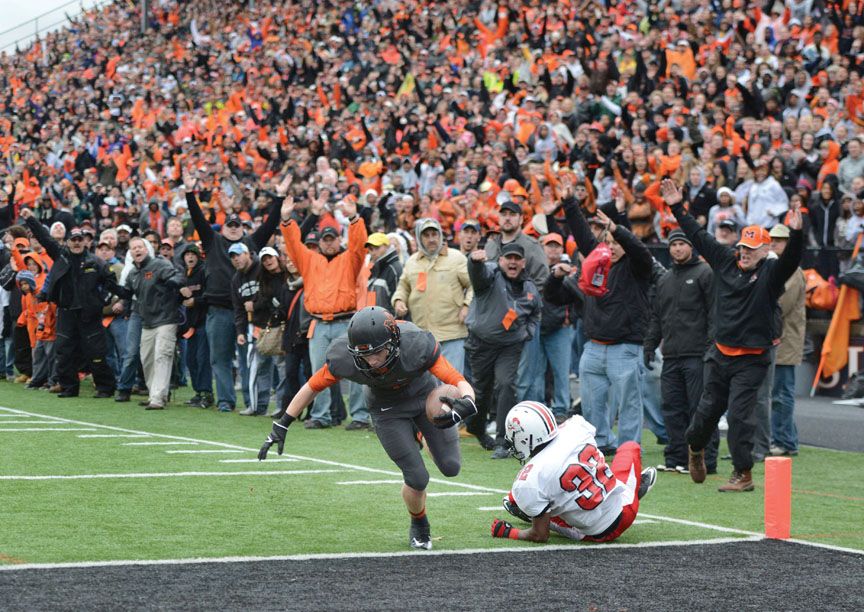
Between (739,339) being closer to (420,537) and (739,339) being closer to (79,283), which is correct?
(420,537)

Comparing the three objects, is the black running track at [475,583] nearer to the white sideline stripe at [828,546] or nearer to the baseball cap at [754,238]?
the white sideline stripe at [828,546]

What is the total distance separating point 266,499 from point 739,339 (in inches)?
156

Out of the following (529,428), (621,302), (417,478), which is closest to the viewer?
(417,478)

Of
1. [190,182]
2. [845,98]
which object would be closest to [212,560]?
[190,182]

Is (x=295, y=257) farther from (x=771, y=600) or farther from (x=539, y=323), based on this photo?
(x=771, y=600)

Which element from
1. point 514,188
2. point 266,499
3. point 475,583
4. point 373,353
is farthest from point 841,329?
point 475,583

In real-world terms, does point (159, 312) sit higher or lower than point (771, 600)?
higher

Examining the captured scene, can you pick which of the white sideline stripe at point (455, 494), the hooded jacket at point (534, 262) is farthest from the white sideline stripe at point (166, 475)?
the hooded jacket at point (534, 262)

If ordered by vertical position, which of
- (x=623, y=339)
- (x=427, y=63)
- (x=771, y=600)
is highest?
(x=427, y=63)

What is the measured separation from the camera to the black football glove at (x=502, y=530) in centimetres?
842

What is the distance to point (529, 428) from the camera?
27.0 feet

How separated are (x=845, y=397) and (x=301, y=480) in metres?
9.23

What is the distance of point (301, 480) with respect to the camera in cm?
1086

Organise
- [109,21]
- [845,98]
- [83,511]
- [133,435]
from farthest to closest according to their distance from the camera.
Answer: [109,21] < [845,98] < [133,435] < [83,511]
